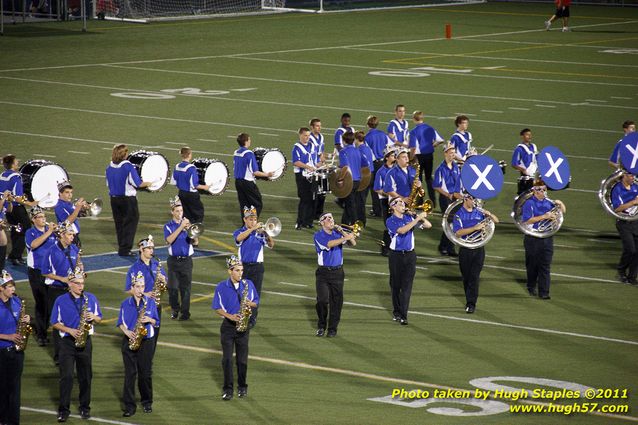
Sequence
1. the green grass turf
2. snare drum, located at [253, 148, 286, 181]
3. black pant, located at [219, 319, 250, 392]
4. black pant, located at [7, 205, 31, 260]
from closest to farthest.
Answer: black pant, located at [219, 319, 250, 392]
the green grass turf
black pant, located at [7, 205, 31, 260]
snare drum, located at [253, 148, 286, 181]

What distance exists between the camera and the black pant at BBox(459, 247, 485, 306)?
17.5 metres

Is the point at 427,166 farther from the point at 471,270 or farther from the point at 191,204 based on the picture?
the point at 471,270

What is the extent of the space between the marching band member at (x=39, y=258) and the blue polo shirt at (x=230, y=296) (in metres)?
2.45

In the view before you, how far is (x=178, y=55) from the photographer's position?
139ft

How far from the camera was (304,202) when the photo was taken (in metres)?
22.1

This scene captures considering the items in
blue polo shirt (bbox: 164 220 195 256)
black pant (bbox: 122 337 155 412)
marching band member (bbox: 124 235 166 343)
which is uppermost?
marching band member (bbox: 124 235 166 343)

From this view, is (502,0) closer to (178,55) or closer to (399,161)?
(178,55)

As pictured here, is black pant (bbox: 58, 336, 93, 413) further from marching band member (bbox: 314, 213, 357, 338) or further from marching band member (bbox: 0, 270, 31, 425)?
marching band member (bbox: 314, 213, 357, 338)

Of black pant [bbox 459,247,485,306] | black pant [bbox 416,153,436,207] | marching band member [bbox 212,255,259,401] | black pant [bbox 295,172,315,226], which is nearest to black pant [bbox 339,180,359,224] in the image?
black pant [bbox 295,172,315,226]

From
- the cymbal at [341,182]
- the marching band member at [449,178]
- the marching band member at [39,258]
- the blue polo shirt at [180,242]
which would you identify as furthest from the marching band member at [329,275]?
the cymbal at [341,182]

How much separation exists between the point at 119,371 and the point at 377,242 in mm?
7097

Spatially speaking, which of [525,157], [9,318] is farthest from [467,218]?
[9,318]

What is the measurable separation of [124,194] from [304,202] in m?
3.24

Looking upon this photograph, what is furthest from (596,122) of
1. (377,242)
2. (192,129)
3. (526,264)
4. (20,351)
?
(20,351)
